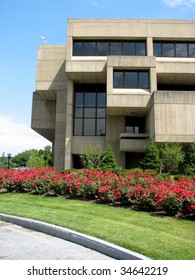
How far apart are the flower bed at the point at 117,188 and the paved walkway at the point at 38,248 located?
3.82m

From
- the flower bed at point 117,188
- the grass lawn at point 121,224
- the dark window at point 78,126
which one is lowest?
the grass lawn at point 121,224

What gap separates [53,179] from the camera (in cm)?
1373

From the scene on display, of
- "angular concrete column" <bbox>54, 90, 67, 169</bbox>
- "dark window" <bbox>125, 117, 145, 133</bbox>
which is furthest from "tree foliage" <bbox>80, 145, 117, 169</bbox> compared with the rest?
A: "dark window" <bbox>125, 117, 145, 133</bbox>

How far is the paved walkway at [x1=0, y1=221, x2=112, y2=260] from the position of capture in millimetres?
5492

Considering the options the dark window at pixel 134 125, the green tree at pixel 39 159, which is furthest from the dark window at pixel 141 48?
the green tree at pixel 39 159

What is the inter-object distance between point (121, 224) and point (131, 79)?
21.1 metres

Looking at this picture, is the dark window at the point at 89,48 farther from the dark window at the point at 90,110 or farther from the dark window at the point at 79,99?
the dark window at the point at 79,99

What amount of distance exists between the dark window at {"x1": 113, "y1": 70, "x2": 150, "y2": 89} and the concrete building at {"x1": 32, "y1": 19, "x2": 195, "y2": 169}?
0.10m

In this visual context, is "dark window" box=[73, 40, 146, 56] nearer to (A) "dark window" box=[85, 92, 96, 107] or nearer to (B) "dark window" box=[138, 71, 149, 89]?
(B) "dark window" box=[138, 71, 149, 89]

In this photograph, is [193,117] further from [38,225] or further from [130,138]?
[38,225]

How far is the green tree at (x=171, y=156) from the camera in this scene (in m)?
22.1

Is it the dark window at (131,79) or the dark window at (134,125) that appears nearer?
the dark window at (131,79)

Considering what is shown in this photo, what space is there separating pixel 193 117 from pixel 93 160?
9.63 metres
